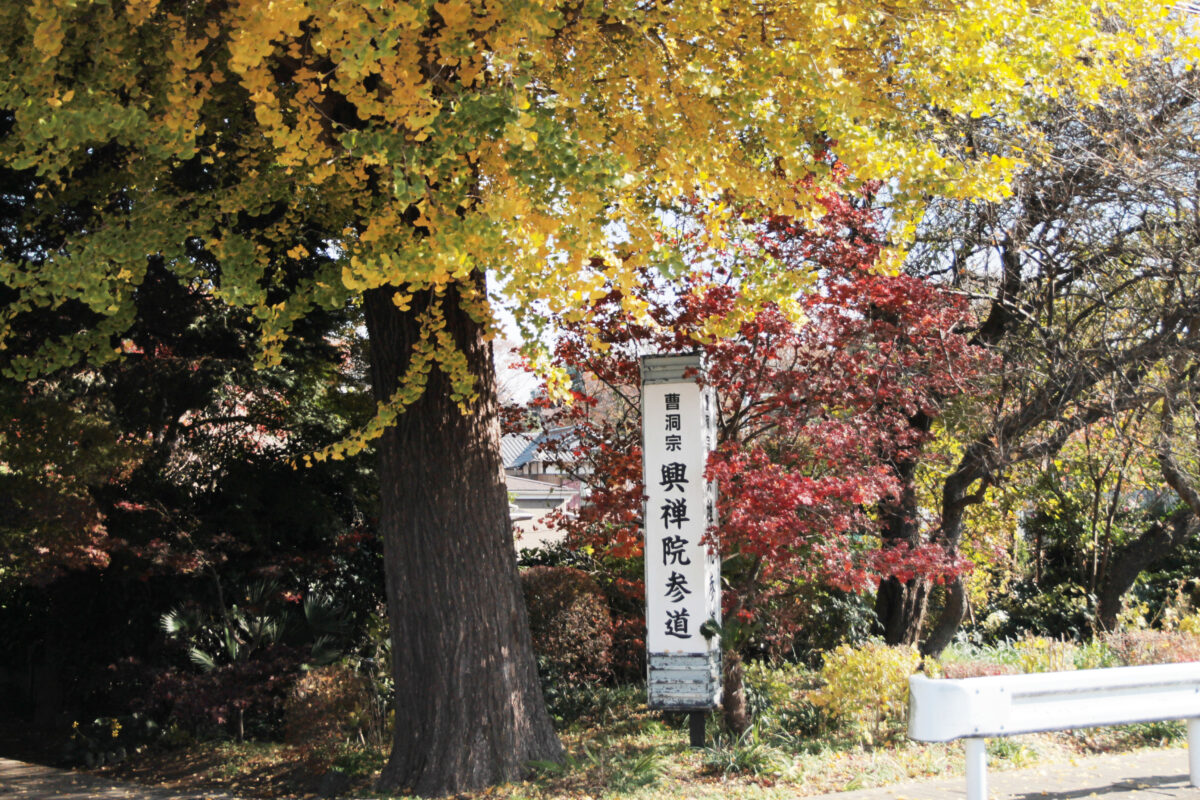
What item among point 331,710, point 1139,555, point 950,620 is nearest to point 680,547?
point 331,710

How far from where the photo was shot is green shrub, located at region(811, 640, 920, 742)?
24.1 feet

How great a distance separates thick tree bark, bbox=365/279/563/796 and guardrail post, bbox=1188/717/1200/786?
4.06 m

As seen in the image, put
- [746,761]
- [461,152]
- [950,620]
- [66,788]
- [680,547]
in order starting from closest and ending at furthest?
[461,152] → [746,761] → [680,547] → [66,788] → [950,620]

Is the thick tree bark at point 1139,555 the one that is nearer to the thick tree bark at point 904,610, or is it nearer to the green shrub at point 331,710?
the thick tree bark at point 904,610

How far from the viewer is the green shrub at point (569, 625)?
31.3 ft

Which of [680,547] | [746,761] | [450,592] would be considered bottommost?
[746,761]

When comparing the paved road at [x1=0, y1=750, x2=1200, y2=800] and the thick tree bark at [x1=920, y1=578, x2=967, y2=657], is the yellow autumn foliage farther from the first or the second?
the thick tree bark at [x1=920, y1=578, x2=967, y2=657]

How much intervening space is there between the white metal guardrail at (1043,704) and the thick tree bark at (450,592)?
3.01 metres

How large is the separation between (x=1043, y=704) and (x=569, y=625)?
5296mm

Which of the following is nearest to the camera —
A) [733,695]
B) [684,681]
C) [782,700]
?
[684,681]

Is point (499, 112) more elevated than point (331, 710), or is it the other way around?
point (499, 112)

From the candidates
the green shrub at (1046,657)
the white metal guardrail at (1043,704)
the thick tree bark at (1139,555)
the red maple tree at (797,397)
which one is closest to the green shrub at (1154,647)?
the green shrub at (1046,657)

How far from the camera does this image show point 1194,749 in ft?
17.9

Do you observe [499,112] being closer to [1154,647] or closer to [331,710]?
[331,710]
